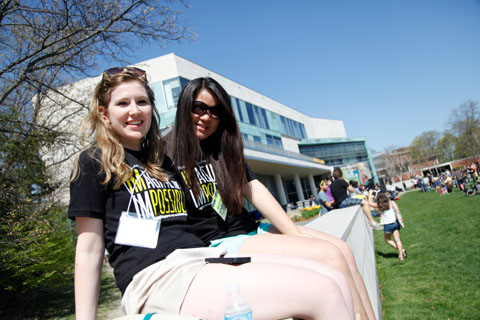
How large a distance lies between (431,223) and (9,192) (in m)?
13.0

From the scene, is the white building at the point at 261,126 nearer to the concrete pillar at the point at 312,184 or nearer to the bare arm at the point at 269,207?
the concrete pillar at the point at 312,184

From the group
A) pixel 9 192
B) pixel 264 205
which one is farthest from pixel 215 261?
pixel 9 192

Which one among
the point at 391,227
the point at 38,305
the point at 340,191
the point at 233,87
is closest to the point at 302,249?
the point at 391,227

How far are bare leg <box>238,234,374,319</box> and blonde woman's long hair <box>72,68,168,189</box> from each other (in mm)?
734

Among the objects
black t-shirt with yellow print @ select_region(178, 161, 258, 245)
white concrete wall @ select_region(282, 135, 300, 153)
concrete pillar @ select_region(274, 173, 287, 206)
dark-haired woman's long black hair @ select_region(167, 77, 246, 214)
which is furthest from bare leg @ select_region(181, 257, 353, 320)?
white concrete wall @ select_region(282, 135, 300, 153)

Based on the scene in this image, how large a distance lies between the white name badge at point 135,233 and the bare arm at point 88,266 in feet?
0.32

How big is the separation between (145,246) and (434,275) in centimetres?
629

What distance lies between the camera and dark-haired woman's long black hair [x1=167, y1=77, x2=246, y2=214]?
2.34 metres

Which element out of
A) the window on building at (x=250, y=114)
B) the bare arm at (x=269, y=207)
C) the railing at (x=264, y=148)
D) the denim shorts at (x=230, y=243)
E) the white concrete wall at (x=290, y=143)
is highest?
the window on building at (x=250, y=114)

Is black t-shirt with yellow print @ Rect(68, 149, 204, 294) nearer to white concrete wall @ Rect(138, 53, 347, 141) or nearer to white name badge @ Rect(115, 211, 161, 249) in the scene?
white name badge @ Rect(115, 211, 161, 249)

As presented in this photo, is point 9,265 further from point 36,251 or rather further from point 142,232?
point 142,232

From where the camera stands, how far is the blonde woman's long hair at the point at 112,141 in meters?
1.67

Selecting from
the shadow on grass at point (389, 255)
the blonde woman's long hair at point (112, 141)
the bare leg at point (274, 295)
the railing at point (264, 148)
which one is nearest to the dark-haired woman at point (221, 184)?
the blonde woman's long hair at point (112, 141)

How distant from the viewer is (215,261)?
1.50 meters
